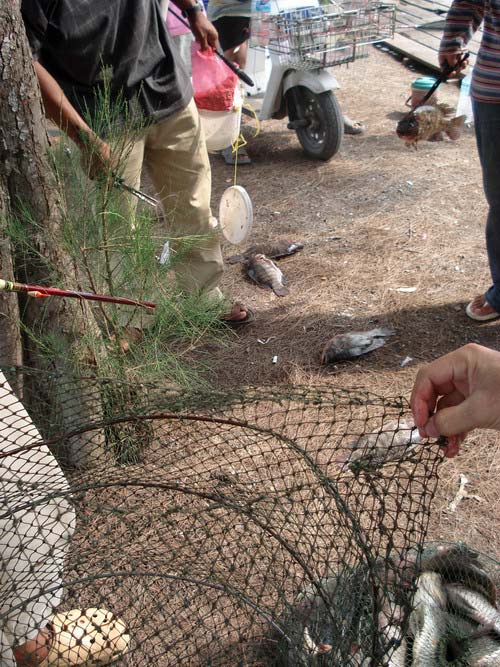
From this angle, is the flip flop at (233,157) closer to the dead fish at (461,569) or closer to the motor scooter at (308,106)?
the motor scooter at (308,106)

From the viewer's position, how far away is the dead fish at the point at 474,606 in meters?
2.02

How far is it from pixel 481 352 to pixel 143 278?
143 cm

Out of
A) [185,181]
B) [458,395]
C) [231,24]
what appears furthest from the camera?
[231,24]

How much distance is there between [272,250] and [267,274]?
1.26ft

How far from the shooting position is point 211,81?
12.7 ft

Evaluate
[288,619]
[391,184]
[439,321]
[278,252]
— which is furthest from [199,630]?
[391,184]

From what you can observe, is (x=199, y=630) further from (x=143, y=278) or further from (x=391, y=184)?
(x=391, y=184)

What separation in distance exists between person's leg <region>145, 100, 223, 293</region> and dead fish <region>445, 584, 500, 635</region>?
5.66 feet

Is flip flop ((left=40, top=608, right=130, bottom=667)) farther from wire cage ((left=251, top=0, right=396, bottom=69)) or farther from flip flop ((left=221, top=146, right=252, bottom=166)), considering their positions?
flip flop ((left=221, top=146, right=252, bottom=166))

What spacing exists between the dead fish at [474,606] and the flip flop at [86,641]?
1.01 m

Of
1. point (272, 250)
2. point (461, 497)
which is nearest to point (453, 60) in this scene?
point (272, 250)

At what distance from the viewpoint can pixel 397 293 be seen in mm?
3988

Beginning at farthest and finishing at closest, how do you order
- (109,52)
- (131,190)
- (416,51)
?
1. (416,51)
2. (109,52)
3. (131,190)

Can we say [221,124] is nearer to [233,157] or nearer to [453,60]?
[453,60]
